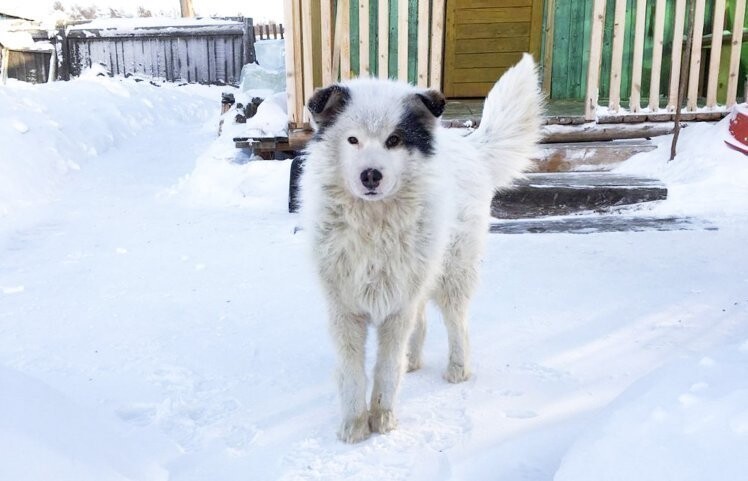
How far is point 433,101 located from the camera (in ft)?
7.69

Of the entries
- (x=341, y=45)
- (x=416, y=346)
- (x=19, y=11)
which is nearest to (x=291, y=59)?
(x=341, y=45)

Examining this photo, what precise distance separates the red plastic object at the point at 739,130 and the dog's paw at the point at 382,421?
16.3ft

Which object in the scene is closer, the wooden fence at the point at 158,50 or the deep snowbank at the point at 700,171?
the deep snowbank at the point at 700,171

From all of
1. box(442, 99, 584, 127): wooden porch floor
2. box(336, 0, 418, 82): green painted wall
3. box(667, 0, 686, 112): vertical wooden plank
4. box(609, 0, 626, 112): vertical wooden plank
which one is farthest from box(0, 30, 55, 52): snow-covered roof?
box(667, 0, 686, 112): vertical wooden plank

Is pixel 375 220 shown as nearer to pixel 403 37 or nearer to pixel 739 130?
pixel 403 37

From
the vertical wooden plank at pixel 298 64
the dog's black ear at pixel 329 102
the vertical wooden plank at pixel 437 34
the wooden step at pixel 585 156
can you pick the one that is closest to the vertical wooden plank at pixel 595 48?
the wooden step at pixel 585 156

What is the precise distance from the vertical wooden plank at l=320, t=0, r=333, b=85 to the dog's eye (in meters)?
4.43

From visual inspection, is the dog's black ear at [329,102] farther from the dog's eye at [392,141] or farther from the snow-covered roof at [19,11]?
the snow-covered roof at [19,11]

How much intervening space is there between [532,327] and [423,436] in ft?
3.88

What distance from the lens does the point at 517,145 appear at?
315cm

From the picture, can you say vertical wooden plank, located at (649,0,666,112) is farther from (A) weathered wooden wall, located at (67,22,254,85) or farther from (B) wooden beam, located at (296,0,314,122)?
(A) weathered wooden wall, located at (67,22,254,85)

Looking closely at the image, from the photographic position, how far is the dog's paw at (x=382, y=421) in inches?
91.9

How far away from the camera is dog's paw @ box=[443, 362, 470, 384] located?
8.91 ft

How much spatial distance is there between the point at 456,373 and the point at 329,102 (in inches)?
50.4
